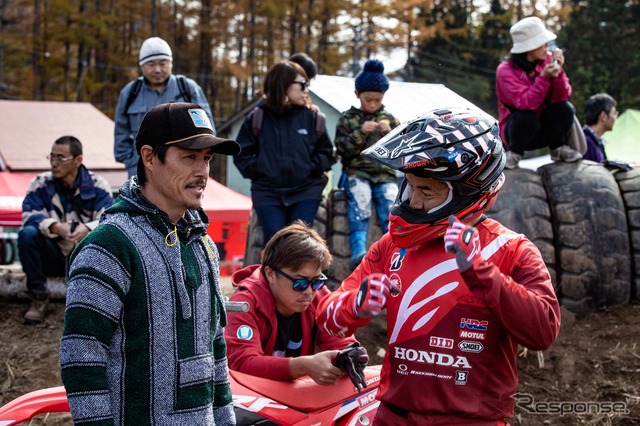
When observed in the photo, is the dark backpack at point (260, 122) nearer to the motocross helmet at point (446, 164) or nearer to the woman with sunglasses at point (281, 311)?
the woman with sunglasses at point (281, 311)

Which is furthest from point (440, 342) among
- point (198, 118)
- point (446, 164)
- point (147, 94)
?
point (147, 94)

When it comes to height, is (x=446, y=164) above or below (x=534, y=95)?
above

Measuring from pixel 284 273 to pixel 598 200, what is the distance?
3.43 metres

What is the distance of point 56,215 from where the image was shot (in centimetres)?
648

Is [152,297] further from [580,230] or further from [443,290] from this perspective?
[580,230]

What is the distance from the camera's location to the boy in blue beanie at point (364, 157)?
6039 mm

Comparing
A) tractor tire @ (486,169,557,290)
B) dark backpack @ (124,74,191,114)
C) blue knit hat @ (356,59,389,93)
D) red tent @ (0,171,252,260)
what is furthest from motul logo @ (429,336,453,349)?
red tent @ (0,171,252,260)

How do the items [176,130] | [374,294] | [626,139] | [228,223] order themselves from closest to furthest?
[176,130]
[374,294]
[228,223]
[626,139]

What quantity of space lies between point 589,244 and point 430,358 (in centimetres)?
368

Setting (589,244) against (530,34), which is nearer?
(589,244)

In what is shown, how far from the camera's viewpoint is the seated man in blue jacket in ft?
20.8

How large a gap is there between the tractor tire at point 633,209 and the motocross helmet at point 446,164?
379cm

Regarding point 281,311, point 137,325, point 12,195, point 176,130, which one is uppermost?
point 176,130

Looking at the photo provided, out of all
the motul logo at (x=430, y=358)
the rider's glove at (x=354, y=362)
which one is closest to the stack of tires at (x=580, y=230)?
the rider's glove at (x=354, y=362)
